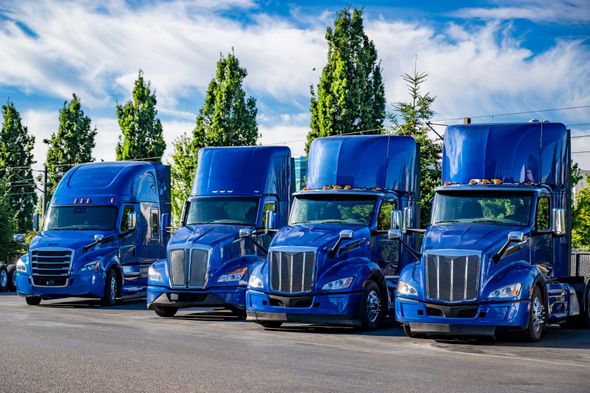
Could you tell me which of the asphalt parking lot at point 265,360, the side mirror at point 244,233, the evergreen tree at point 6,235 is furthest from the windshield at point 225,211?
the evergreen tree at point 6,235

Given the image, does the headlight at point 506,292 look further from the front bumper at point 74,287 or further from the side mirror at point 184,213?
the front bumper at point 74,287

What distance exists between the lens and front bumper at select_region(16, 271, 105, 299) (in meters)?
25.9

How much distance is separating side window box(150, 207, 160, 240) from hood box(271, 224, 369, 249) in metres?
9.62

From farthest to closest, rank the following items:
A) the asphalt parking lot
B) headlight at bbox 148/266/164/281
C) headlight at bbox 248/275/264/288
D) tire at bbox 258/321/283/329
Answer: headlight at bbox 148/266/164/281, tire at bbox 258/321/283/329, headlight at bbox 248/275/264/288, the asphalt parking lot

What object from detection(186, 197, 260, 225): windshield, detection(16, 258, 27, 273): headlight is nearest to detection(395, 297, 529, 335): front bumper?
detection(186, 197, 260, 225): windshield

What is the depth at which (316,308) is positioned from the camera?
18.5 meters

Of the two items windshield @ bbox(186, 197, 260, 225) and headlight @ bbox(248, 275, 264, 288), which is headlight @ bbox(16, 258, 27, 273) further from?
headlight @ bbox(248, 275, 264, 288)

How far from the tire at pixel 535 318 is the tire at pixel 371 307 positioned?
329cm

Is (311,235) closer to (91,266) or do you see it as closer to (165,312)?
(165,312)

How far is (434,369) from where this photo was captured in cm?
1285

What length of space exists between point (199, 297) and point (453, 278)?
7.07 m

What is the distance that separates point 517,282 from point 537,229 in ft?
6.32

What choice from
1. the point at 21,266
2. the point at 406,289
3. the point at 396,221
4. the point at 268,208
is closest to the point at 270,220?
the point at 268,208

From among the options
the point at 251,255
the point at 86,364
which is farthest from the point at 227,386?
the point at 251,255
